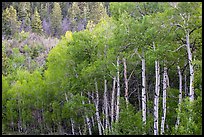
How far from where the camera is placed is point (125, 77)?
13719 millimetres

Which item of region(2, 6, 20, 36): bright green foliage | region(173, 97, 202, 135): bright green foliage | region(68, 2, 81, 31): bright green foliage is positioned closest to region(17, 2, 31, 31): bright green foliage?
region(2, 6, 20, 36): bright green foliage

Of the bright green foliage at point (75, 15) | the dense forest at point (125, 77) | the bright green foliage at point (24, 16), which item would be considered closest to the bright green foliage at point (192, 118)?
the dense forest at point (125, 77)

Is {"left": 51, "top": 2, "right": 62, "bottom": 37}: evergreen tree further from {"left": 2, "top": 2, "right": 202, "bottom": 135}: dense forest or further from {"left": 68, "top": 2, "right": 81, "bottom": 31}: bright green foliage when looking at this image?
{"left": 2, "top": 2, "right": 202, "bottom": 135}: dense forest

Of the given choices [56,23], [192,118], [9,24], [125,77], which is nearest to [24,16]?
[56,23]

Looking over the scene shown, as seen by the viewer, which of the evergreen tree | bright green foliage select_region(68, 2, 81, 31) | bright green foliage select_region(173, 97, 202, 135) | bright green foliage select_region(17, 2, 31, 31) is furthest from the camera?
bright green foliage select_region(68, 2, 81, 31)

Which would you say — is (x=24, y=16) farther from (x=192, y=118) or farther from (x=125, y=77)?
(x=192, y=118)

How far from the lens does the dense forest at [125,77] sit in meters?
10.6

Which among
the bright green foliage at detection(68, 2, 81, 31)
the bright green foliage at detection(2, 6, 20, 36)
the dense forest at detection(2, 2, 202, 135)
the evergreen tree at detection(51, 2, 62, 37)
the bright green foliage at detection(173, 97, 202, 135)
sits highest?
the bright green foliage at detection(68, 2, 81, 31)

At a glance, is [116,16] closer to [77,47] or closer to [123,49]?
[123,49]

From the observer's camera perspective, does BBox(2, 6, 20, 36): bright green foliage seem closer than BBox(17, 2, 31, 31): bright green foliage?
Yes

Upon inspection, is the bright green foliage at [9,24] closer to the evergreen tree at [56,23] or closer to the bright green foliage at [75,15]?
the evergreen tree at [56,23]

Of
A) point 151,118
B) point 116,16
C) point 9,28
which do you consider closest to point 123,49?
point 116,16

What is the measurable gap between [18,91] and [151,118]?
41.1 ft

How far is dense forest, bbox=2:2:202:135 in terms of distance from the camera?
10.6 metres
